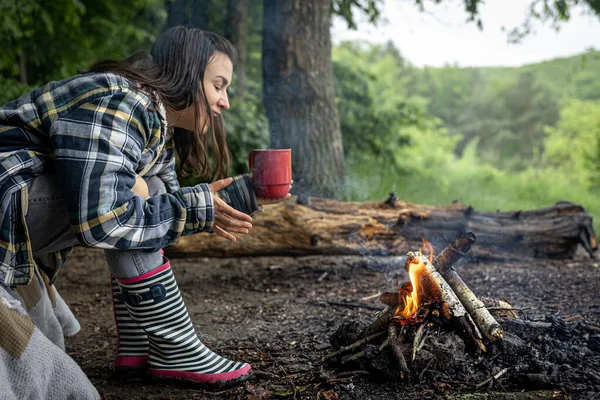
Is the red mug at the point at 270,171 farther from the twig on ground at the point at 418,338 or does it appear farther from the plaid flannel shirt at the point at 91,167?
the twig on ground at the point at 418,338

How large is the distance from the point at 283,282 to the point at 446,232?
1.29 metres

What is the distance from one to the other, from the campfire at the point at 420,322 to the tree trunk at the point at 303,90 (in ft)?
10.2

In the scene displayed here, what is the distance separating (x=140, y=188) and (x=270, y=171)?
1.80 feet

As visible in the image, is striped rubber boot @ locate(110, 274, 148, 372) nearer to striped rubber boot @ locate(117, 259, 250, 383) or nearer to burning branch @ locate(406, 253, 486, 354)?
→ striped rubber boot @ locate(117, 259, 250, 383)

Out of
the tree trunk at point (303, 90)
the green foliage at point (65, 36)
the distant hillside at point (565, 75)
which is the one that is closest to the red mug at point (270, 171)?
the tree trunk at point (303, 90)

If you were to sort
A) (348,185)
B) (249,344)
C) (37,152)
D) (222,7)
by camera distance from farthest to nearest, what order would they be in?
(222,7), (348,185), (249,344), (37,152)

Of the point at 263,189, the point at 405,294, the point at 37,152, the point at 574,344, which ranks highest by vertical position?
the point at 37,152

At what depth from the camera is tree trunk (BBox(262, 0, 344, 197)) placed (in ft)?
17.5

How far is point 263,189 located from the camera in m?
2.32

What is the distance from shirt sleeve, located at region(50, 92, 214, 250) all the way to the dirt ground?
2.41 feet

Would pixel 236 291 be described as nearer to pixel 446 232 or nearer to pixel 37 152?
pixel 446 232

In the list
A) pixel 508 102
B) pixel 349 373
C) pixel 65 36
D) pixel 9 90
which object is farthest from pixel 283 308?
pixel 508 102

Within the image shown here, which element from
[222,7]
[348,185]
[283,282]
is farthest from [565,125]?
[283,282]

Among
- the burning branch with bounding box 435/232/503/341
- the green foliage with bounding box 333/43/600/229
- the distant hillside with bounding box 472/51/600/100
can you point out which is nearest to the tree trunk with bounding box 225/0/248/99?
the green foliage with bounding box 333/43/600/229
